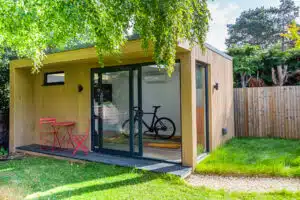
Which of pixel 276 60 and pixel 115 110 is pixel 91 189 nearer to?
pixel 115 110

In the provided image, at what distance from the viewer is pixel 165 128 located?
809cm

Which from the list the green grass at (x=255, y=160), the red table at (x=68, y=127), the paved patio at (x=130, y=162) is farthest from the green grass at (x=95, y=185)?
the red table at (x=68, y=127)

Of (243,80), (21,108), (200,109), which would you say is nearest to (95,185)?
(200,109)

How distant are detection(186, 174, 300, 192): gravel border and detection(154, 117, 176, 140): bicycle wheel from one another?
357 centimetres

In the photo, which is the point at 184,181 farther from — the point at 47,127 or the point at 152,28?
the point at 47,127

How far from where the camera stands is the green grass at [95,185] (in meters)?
3.43

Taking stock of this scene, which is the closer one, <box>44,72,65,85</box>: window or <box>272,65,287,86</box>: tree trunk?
<box>44,72,65,85</box>: window

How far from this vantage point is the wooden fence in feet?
23.3

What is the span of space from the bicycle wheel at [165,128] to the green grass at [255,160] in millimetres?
2087

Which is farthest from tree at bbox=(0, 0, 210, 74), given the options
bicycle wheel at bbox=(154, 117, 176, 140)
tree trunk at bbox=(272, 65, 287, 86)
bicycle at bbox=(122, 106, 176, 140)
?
tree trunk at bbox=(272, 65, 287, 86)

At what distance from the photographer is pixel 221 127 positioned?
634 cm

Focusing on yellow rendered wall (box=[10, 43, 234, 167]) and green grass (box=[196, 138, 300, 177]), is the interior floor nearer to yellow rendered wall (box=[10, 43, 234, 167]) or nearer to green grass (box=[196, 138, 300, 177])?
green grass (box=[196, 138, 300, 177])

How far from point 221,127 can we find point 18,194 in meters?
4.76

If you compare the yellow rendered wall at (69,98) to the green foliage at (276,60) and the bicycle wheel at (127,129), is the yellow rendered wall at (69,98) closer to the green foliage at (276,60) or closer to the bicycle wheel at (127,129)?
the bicycle wheel at (127,129)
